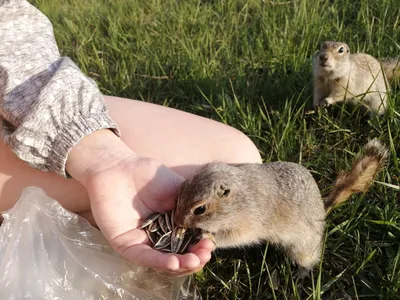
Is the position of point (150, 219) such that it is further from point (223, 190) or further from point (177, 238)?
point (223, 190)

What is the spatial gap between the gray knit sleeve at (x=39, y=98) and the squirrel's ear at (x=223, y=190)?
0.45 metres

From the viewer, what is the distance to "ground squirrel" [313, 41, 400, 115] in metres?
2.37

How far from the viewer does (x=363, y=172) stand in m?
1.71

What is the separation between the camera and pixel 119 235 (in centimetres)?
147

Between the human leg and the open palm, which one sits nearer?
the open palm

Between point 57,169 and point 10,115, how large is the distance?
0.97 feet

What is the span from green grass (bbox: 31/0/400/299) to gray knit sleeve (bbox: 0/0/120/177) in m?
0.66

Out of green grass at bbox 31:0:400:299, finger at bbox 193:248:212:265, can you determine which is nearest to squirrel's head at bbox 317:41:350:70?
green grass at bbox 31:0:400:299

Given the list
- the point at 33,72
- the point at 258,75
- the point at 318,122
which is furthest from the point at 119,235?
the point at 258,75

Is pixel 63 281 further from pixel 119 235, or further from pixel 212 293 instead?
pixel 212 293

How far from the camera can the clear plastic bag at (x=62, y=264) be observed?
1.45m

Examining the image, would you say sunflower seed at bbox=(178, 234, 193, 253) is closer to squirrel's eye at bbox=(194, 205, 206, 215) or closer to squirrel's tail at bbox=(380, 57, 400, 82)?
squirrel's eye at bbox=(194, 205, 206, 215)

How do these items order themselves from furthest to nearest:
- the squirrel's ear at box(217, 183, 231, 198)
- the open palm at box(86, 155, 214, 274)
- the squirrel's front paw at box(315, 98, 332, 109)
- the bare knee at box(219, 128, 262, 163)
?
the squirrel's front paw at box(315, 98, 332, 109) → the bare knee at box(219, 128, 262, 163) → the squirrel's ear at box(217, 183, 231, 198) → the open palm at box(86, 155, 214, 274)

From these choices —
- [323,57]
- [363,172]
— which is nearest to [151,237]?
[363,172]
